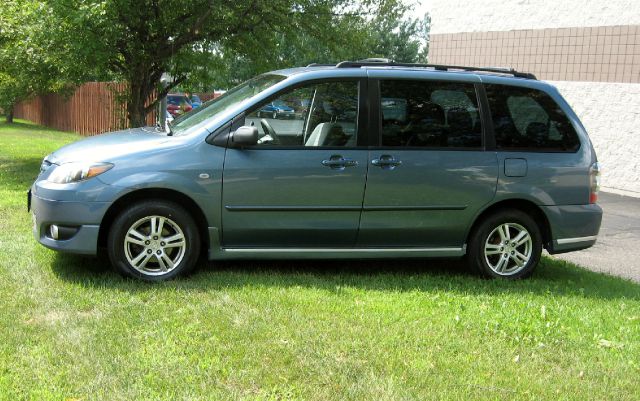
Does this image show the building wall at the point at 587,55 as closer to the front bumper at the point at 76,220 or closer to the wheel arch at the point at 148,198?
the wheel arch at the point at 148,198

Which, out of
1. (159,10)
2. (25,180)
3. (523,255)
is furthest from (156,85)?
(523,255)

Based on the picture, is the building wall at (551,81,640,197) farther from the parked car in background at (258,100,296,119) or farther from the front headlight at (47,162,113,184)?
the front headlight at (47,162,113,184)

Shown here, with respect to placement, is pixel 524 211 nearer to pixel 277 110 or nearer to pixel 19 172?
pixel 277 110

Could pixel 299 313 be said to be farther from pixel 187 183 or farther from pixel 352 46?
pixel 352 46

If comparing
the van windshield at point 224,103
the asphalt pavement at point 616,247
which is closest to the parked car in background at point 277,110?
the van windshield at point 224,103

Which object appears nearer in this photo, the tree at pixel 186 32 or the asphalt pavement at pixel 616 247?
the asphalt pavement at pixel 616 247

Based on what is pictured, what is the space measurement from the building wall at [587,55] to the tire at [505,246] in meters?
7.41

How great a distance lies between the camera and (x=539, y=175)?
608 cm

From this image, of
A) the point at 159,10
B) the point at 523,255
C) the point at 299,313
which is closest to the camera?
the point at 299,313

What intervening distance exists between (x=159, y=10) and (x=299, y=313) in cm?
746

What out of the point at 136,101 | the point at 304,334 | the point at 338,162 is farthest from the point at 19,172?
the point at 304,334

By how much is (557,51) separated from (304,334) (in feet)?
36.1

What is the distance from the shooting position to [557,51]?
44.4 ft

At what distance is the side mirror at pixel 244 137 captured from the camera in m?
5.43
